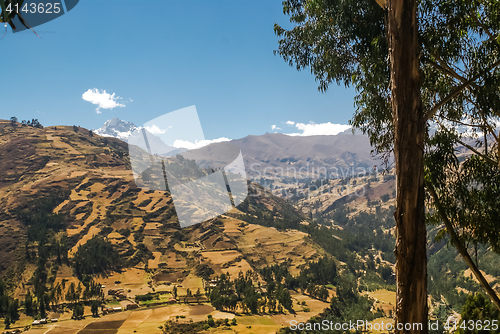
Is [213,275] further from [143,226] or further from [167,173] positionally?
[167,173]

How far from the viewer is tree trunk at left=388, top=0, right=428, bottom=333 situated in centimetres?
333

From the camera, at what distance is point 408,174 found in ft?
11.1

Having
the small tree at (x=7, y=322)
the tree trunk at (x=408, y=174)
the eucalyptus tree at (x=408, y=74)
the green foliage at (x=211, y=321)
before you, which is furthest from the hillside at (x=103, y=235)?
the tree trunk at (x=408, y=174)

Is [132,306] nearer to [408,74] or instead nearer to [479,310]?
[479,310]

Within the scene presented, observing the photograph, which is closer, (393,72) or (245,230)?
(393,72)

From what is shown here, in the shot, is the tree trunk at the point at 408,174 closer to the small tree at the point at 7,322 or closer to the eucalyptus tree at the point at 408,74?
the eucalyptus tree at the point at 408,74

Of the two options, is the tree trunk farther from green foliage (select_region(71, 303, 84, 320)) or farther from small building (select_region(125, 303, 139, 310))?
green foliage (select_region(71, 303, 84, 320))

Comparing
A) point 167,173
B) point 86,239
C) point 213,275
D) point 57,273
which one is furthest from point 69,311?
point 167,173

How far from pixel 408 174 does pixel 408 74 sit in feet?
3.40

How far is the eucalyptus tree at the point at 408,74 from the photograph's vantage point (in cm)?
337

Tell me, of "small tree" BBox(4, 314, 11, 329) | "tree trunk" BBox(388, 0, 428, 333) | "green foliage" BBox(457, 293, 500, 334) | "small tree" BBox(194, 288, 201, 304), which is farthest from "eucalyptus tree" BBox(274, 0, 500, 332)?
"small tree" BBox(4, 314, 11, 329)

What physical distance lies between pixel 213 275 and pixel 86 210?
3257 cm

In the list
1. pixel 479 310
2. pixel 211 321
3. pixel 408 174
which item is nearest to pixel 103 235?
pixel 211 321

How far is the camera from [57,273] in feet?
177
